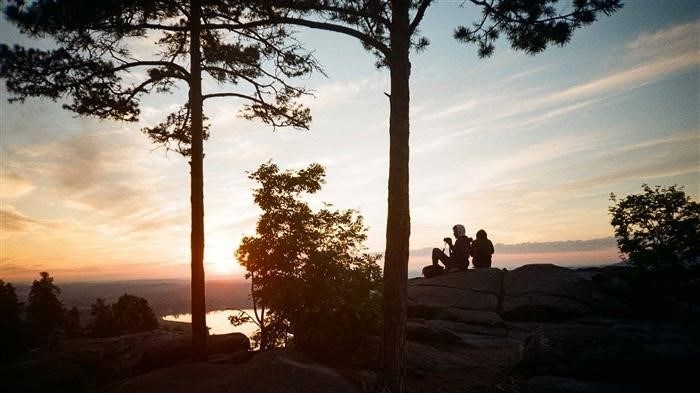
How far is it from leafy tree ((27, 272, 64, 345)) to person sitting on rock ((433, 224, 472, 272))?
4241 cm

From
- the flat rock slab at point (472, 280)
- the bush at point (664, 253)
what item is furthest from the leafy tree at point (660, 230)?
the flat rock slab at point (472, 280)

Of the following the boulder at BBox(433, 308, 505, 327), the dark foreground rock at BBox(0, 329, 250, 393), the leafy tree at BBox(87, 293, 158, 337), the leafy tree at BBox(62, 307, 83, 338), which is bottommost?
the leafy tree at BBox(62, 307, 83, 338)

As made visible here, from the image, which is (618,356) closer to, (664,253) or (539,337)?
(539,337)

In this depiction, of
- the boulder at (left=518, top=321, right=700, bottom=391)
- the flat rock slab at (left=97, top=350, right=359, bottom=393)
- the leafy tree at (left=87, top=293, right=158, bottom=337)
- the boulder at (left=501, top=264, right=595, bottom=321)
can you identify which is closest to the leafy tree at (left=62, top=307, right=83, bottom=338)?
the leafy tree at (left=87, top=293, right=158, bottom=337)

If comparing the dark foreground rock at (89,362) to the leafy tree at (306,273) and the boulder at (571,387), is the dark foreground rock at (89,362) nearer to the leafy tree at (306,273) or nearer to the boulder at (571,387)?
the leafy tree at (306,273)

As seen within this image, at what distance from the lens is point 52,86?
9398mm

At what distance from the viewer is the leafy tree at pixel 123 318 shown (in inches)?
1282

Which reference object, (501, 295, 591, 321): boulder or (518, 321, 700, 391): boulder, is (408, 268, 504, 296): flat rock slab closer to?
(501, 295, 591, 321): boulder

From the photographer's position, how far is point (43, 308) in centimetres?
3875

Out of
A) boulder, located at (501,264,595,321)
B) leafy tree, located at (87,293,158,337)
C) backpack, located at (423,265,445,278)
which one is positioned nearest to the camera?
boulder, located at (501,264,595,321)

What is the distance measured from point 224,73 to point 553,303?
44.4 feet

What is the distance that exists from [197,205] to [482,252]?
12.2m

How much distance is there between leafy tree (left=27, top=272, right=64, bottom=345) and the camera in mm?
37656

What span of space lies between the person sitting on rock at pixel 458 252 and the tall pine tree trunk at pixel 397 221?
30.9 feet
